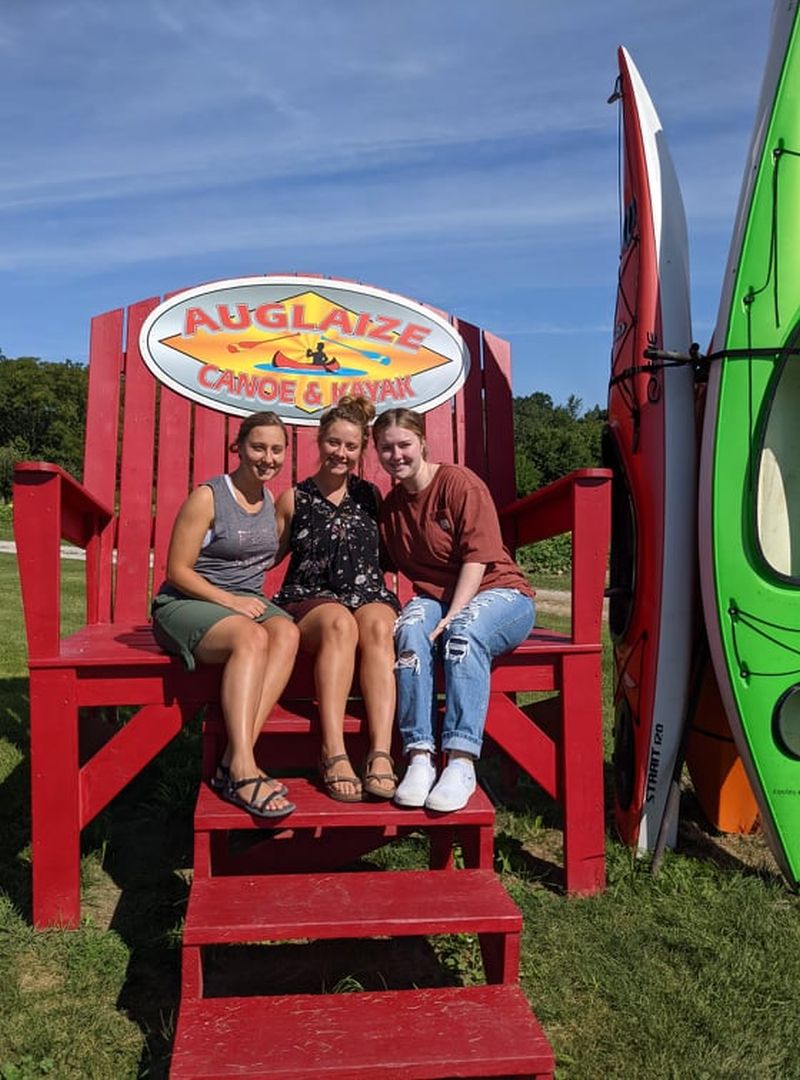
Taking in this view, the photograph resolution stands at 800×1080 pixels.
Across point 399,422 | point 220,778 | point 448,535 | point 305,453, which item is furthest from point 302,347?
point 220,778

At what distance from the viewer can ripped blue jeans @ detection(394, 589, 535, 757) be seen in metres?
2.54

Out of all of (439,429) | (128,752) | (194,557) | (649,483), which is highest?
(439,429)

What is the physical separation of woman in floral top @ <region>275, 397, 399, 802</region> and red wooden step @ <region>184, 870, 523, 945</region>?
25 centimetres

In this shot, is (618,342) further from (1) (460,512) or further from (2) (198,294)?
(2) (198,294)

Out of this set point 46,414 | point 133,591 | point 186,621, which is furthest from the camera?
point 46,414

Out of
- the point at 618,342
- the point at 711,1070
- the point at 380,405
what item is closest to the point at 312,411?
the point at 380,405

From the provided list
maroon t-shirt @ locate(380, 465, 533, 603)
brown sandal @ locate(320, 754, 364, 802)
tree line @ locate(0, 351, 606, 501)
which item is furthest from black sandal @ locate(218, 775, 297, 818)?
tree line @ locate(0, 351, 606, 501)

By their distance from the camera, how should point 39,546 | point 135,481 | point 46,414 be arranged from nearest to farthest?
1. point 39,546
2. point 135,481
3. point 46,414

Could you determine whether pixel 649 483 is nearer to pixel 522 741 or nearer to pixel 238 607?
pixel 522 741

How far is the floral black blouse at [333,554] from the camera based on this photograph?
292 centimetres

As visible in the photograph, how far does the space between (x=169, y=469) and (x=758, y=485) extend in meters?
2.18

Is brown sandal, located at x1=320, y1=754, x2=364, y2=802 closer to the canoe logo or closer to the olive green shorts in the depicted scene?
the olive green shorts

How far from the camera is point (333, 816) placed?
229cm

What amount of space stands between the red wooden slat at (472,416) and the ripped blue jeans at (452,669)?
52.6 inches
